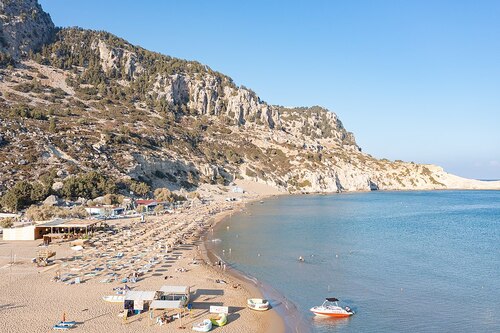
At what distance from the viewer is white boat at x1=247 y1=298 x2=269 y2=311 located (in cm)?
2659

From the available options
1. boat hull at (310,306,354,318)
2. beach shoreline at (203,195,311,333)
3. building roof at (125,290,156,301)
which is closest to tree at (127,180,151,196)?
beach shoreline at (203,195,311,333)

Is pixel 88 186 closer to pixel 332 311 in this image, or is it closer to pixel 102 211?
pixel 102 211

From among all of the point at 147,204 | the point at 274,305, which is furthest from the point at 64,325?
the point at 147,204

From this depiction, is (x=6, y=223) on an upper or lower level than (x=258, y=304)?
upper

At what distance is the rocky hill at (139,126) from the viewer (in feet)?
286

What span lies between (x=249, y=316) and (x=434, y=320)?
38.1ft

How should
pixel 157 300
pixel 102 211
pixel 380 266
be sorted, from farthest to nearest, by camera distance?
1. pixel 102 211
2. pixel 380 266
3. pixel 157 300

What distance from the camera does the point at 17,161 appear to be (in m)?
75.0

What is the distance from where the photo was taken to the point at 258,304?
26.7 m

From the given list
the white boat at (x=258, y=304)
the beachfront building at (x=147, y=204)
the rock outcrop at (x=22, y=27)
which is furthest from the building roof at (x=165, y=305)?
the rock outcrop at (x=22, y=27)

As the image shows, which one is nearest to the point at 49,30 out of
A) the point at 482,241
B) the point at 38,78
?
the point at 38,78

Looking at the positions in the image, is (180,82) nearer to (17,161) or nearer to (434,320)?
(17,161)

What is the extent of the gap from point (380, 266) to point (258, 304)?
17.5m

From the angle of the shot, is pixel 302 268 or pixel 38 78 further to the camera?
pixel 38 78
